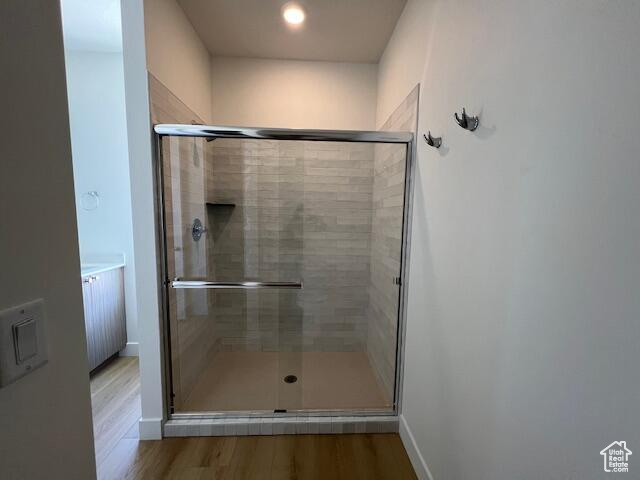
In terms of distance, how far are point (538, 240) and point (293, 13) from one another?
204cm

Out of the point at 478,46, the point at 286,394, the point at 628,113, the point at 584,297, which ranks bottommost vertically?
the point at 286,394

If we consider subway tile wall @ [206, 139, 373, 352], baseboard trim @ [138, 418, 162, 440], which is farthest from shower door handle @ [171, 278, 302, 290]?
baseboard trim @ [138, 418, 162, 440]

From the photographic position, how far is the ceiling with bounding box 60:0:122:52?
5.89 feet

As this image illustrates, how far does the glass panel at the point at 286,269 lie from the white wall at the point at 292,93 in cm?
39

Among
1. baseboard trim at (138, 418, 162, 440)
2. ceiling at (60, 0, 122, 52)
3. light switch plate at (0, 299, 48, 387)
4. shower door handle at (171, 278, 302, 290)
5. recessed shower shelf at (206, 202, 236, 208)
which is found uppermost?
ceiling at (60, 0, 122, 52)

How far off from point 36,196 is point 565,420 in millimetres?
1196

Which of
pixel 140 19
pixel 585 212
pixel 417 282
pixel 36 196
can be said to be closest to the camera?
pixel 36 196

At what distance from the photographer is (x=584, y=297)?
0.59 meters

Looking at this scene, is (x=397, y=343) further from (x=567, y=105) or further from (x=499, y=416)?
(x=567, y=105)

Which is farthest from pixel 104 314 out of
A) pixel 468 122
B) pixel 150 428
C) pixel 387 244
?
pixel 468 122

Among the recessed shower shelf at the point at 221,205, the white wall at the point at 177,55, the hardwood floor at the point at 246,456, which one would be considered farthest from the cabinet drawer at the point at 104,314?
the white wall at the point at 177,55

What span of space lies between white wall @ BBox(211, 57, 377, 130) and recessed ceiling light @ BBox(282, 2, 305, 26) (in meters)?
0.54

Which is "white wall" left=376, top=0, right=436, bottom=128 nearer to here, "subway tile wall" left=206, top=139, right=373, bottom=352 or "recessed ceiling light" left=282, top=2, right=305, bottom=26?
"subway tile wall" left=206, top=139, right=373, bottom=352

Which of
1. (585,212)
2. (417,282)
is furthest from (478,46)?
(417,282)
